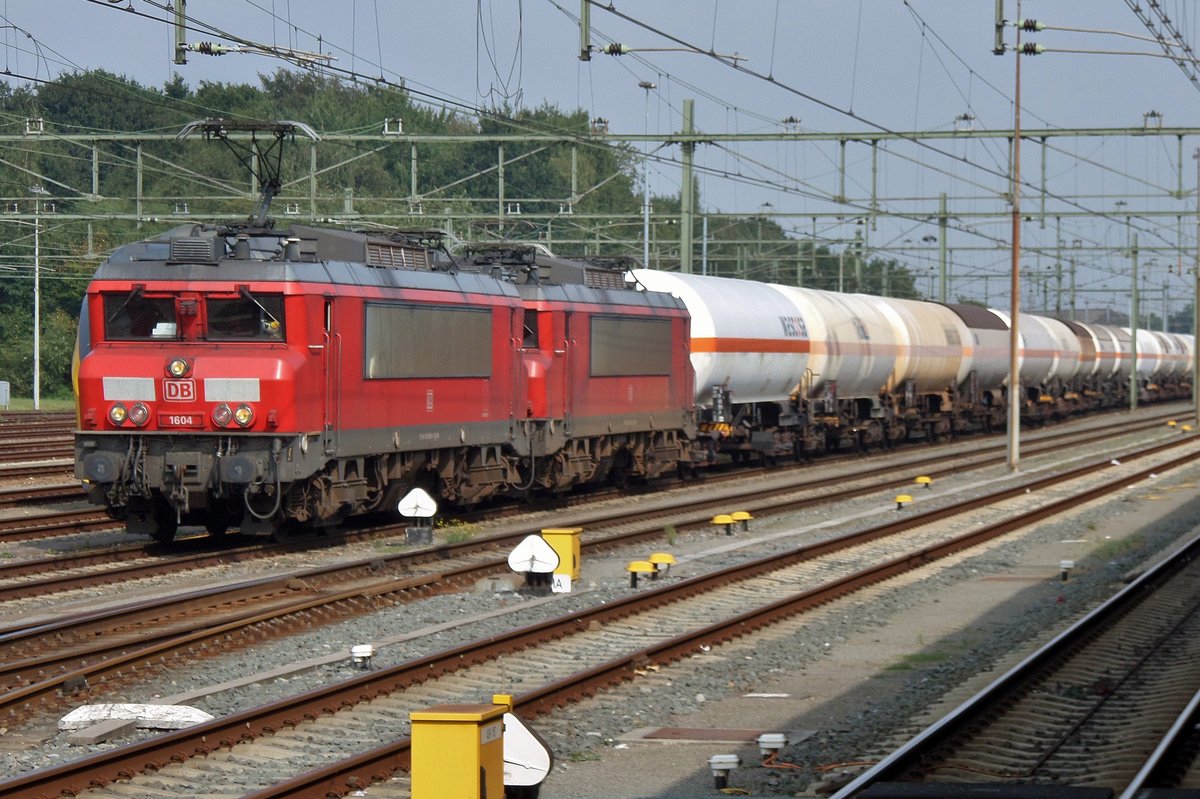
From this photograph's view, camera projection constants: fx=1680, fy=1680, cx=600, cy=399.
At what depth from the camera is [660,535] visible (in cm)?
2183

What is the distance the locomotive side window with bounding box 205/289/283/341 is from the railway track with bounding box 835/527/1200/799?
9076 mm

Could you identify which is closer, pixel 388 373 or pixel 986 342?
pixel 388 373

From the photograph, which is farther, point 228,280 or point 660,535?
point 660,535

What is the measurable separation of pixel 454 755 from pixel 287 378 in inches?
420

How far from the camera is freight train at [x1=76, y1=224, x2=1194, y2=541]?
1811 cm

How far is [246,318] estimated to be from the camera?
1842cm

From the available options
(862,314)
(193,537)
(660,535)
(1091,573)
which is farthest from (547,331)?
(862,314)

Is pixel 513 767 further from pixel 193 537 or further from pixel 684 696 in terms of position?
pixel 193 537

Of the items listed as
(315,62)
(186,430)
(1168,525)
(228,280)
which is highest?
(315,62)

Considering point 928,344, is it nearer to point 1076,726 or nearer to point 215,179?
point 215,179

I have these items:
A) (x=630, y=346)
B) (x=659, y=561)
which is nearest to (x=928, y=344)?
(x=630, y=346)

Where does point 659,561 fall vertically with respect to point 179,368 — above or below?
below

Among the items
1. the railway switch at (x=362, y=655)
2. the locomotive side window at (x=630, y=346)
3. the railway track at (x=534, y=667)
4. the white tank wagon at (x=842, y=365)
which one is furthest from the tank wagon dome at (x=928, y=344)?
the railway switch at (x=362, y=655)

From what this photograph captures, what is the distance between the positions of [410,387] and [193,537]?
326 cm
